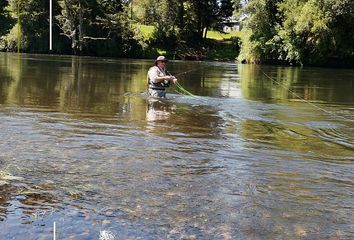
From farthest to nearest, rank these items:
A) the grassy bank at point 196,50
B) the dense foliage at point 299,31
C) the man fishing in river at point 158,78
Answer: the grassy bank at point 196,50 → the dense foliage at point 299,31 → the man fishing in river at point 158,78

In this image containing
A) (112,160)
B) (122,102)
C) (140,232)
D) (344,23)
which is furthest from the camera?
(344,23)

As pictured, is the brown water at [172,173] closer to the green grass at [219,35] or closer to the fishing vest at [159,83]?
the fishing vest at [159,83]

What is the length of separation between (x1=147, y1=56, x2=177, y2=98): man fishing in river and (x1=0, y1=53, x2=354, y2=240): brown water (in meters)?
1.70

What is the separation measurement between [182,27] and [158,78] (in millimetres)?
58901

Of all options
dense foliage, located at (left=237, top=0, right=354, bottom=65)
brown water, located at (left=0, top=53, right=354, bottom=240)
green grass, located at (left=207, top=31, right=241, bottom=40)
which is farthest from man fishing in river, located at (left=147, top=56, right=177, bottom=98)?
green grass, located at (left=207, top=31, right=241, bottom=40)

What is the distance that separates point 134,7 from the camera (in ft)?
244

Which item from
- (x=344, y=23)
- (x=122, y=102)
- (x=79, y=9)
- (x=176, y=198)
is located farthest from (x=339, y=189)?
(x=79, y=9)

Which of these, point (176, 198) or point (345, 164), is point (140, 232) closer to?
point (176, 198)

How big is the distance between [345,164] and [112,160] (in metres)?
3.89

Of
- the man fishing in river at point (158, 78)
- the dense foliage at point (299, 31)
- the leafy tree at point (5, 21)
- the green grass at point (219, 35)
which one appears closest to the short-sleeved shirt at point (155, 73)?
the man fishing in river at point (158, 78)

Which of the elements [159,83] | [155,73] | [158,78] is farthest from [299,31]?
[158,78]

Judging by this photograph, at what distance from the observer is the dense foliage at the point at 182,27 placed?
5303cm

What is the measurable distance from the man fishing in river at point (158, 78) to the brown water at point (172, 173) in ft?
5.58

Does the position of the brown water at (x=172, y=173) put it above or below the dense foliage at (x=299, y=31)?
below
